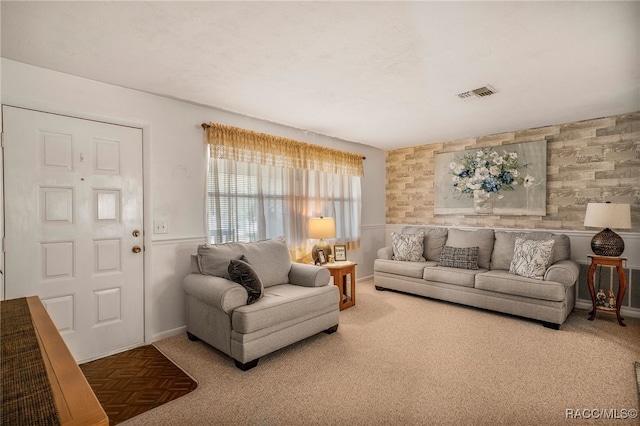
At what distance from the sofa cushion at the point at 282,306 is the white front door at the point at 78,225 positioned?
123 centimetres

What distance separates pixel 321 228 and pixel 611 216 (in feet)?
10.4

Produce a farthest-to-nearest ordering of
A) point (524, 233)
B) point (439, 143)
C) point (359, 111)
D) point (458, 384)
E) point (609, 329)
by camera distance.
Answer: point (439, 143)
point (524, 233)
point (359, 111)
point (609, 329)
point (458, 384)

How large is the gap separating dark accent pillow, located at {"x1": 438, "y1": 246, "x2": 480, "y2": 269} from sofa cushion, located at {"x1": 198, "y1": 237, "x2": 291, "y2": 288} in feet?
7.50

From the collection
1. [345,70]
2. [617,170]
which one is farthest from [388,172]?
[345,70]

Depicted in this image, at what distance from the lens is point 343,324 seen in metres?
3.49

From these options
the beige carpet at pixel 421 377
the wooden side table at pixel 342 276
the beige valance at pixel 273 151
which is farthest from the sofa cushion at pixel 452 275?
the beige valance at pixel 273 151

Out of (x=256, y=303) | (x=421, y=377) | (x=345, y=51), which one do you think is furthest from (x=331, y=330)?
(x=345, y=51)

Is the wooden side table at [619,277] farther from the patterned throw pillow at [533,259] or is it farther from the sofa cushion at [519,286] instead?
the sofa cushion at [519,286]

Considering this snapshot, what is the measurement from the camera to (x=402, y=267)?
4.58m

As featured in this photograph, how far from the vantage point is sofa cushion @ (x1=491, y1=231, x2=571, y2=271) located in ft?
12.7

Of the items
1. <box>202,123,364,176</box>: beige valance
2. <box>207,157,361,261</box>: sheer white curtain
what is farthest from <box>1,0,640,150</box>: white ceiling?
<box>207,157,361,261</box>: sheer white curtain

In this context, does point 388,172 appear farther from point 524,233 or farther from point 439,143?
point 524,233

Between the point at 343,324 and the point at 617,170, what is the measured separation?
377cm

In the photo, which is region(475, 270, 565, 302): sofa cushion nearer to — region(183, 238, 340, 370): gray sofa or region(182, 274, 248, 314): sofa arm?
region(183, 238, 340, 370): gray sofa
